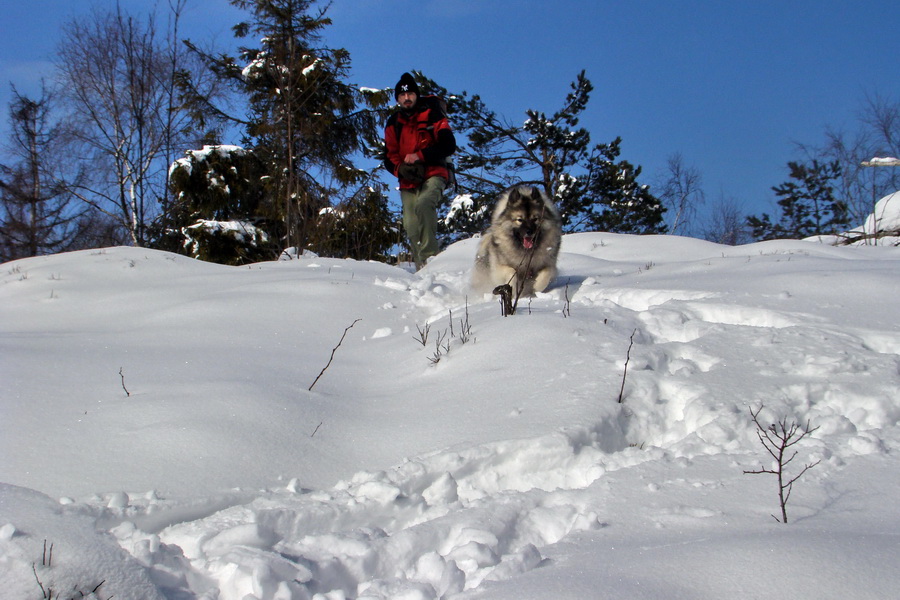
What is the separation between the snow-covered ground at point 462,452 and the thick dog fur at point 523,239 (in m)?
1.53

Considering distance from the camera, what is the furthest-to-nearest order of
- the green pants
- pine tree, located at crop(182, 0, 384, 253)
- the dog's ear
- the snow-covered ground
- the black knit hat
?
1. pine tree, located at crop(182, 0, 384, 253)
2. the green pants
3. the black knit hat
4. the dog's ear
5. the snow-covered ground

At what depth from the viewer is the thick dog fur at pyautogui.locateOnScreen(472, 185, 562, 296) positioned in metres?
5.61

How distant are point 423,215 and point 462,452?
5657 millimetres

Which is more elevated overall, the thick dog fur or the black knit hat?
the black knit hat

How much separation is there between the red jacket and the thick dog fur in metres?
1.61

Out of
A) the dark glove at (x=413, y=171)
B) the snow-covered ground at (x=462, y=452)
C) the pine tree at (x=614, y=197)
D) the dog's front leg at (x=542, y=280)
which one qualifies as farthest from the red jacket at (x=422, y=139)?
the pine tree at (x=614, y=197)

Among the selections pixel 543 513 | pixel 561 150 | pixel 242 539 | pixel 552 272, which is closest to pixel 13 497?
pixel 242 539

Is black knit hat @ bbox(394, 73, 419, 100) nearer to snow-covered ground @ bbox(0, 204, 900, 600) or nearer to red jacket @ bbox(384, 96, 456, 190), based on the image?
red jacket @ bbox(384, 96, 456, 190)

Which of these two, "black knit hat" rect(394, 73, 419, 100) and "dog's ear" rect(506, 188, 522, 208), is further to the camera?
"black knit hat" rect(394, 73, 419, 100)

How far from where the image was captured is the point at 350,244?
13398mm

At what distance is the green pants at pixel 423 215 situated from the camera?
7.25 meters

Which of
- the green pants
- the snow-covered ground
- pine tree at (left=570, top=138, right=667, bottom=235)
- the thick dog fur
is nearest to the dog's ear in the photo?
the thick dog fur

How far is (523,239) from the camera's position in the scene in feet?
18.4

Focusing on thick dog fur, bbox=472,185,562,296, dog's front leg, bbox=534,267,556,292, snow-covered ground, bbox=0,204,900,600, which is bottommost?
snow-covered ground, bbox=0,204,900,600
